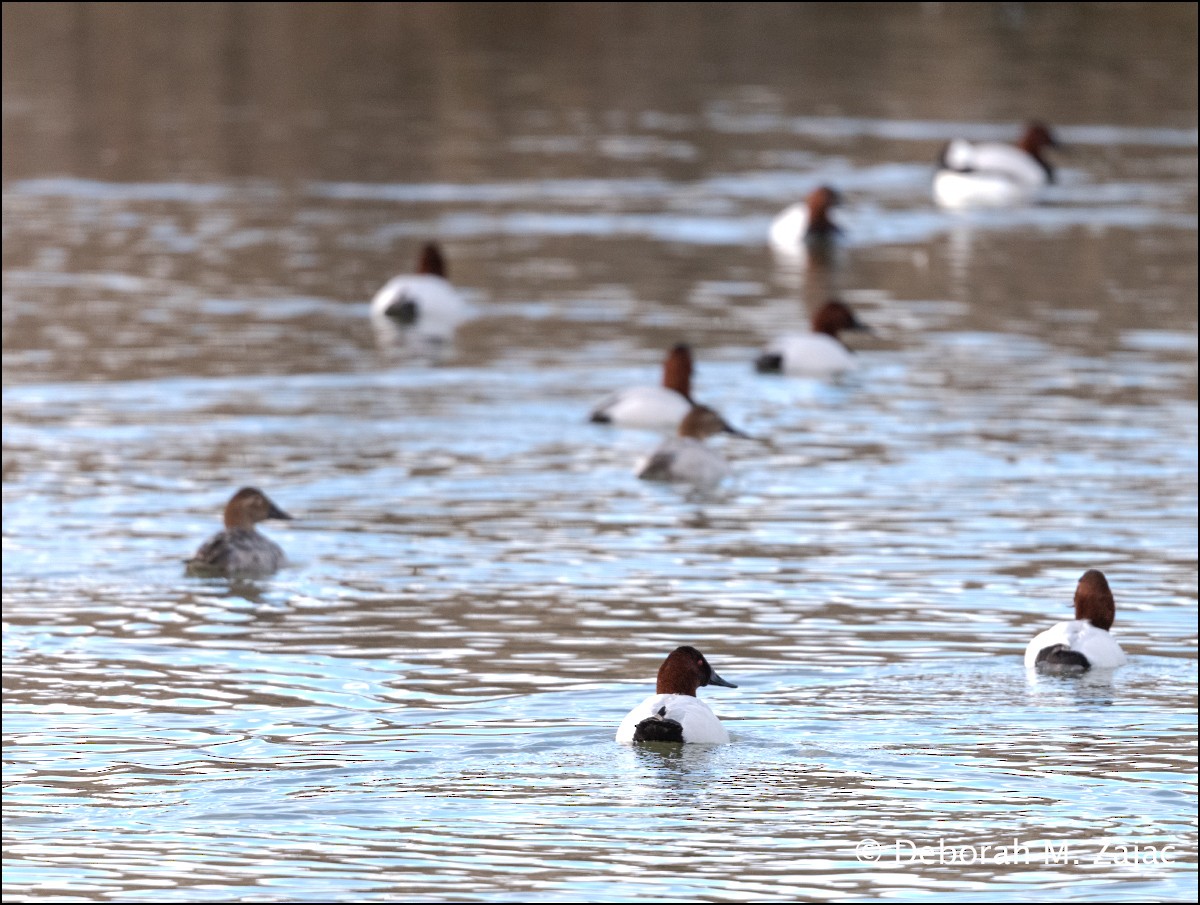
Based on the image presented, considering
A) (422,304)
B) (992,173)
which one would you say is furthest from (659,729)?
(992,173)

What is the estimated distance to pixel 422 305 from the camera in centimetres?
2792

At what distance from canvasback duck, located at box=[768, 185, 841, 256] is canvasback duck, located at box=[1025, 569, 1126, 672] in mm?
19744

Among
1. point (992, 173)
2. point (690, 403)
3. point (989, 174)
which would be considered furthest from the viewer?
A: point (992, 173)

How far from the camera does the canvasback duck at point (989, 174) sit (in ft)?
127

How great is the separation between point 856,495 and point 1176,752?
712cm

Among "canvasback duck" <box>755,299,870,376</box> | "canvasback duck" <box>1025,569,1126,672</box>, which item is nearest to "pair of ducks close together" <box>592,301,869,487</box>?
"canvasback duck" <box>755,299,870,376</box>

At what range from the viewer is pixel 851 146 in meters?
44.1

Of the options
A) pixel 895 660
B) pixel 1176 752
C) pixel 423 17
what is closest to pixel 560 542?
pixel 895 660

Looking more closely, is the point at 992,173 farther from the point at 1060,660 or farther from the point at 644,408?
the point at 1060,660

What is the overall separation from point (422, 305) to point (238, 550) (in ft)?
37.1

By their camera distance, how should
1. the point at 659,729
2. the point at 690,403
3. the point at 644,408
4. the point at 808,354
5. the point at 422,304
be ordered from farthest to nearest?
the point at 422,304, the point at 808,354, the point at 690,403, the point at 644,408, the point at 659,729

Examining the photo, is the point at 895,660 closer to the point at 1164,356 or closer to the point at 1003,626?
the point at 1003,626

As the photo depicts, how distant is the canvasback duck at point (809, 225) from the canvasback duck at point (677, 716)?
21.7 metres

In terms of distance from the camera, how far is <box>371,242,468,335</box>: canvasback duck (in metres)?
27.9
